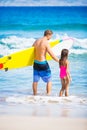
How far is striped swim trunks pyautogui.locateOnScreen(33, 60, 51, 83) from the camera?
2.78 metres

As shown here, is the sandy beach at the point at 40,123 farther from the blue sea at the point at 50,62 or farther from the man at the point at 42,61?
the man at the point at 42,61

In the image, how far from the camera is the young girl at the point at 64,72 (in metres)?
2.75

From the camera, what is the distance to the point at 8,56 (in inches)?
110

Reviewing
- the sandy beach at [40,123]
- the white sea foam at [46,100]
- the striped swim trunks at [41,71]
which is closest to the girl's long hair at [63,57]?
the striped swim trunks at [41,71]

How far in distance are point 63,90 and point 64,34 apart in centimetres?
41

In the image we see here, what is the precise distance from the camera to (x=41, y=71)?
2.79 m

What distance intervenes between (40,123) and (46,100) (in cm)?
18

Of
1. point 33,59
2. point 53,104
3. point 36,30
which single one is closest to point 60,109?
point 53,104

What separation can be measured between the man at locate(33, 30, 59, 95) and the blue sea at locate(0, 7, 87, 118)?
30 mm

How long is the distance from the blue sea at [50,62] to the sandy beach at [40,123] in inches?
1.7

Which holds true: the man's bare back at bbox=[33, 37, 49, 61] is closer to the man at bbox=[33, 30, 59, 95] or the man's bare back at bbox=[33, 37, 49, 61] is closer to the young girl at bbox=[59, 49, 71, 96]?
the man at bbox=[33, 30, 59, 95]

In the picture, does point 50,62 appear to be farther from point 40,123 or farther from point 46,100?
point 40,123

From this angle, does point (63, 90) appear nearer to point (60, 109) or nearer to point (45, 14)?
point (60, 109)

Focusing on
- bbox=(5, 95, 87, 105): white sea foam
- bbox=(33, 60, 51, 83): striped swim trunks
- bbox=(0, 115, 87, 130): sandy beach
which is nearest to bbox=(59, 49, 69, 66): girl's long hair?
bbox=(33, 60, 51, 83): striped swim trunks
